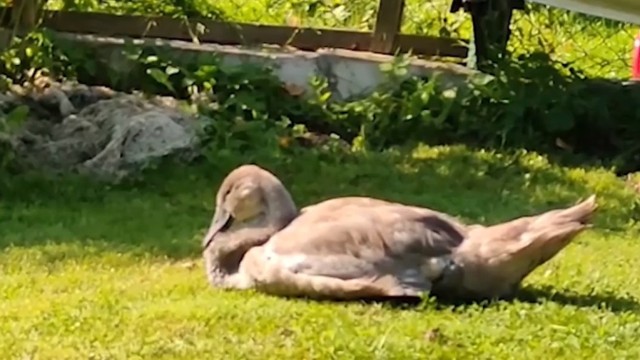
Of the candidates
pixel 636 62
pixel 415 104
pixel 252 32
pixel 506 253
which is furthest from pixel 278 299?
pixel 636 62

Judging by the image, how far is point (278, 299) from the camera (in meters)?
4.61

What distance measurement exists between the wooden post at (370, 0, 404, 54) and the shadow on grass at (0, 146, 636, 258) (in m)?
0.99

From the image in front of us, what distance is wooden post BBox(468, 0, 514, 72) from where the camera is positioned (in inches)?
320

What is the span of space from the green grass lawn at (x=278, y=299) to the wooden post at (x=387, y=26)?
44.0 inches

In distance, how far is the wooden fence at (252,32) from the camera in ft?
27.1

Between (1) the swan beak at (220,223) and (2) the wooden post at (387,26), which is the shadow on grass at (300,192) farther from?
(2) the wooden post at (387,26)

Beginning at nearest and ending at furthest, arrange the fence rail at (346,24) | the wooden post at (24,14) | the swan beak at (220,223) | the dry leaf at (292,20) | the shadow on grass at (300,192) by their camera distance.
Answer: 1. the swan beak at (220,223)
2. the shadow on grass at (300,192)
3. the wooden post at (24,14)
4. the fence rail at (346,24)
5. the dry leaf at (292,20)

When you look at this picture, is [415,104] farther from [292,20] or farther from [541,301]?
[541,301]

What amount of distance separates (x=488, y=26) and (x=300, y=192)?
1977mm

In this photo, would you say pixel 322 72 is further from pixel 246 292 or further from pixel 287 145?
pixel 246 292

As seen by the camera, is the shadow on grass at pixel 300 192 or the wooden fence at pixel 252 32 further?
the wooden fence at pixel 252 32

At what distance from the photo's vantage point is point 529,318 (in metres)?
4.41

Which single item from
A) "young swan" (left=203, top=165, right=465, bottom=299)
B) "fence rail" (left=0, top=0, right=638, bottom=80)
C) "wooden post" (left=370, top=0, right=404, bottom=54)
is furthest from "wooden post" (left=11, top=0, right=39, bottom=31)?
"young swan" (left=203, top=165, right=465, bottom=299)

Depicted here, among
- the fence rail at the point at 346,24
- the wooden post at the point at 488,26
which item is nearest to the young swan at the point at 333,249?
the fence rail at the point at 346,24
